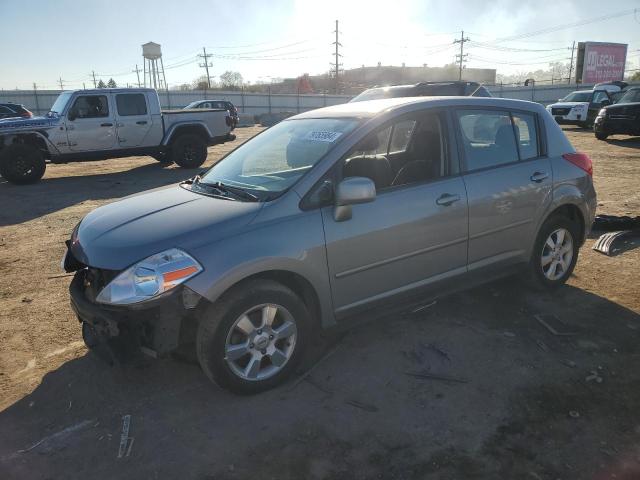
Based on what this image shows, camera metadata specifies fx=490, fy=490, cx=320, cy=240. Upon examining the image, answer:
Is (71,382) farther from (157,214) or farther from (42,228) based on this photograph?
(42,228)

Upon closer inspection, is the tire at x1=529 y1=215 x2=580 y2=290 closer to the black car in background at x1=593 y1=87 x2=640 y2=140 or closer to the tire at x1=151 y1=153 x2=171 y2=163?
the tire at x1=151 y1=153 x2=171 y2=163

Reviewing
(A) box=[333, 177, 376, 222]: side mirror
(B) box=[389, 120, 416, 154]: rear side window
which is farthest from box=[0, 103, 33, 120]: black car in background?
(A) box=[333, 177, 376, 222]: side mirror

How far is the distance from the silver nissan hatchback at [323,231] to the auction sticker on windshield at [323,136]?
15 millimetres

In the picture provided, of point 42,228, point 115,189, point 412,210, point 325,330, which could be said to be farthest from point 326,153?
point 115,189

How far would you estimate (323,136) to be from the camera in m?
3.48

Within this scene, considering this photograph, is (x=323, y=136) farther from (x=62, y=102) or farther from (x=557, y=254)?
(x=62, y=102)

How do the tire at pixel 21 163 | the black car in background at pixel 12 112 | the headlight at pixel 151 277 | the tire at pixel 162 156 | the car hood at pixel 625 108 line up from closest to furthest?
the headlight at pixel 151 277 → the tire at pixel 21 163 → the tire at pixel 162 156 → the car hood at pixel 625 108 → the black car in background at pixel 12 112

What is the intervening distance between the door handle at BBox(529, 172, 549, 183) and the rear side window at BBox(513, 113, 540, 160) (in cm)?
17

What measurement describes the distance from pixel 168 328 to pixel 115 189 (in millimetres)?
8787

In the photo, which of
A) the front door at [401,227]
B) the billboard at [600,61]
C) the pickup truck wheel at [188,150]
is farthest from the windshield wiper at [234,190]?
the billboard at [600,61]

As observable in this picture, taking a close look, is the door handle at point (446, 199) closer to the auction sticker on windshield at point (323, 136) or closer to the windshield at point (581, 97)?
the auction sticker on windshield at point (323, 136)

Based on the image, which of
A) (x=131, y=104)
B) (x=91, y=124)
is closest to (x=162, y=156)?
(x=131, y=104)

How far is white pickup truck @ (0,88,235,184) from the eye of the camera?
11094 millimetres

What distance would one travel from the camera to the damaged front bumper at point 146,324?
8.89 feet
